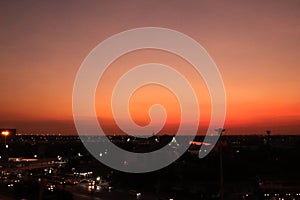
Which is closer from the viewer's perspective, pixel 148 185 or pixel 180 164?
pixel 148 185

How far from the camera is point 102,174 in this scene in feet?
201

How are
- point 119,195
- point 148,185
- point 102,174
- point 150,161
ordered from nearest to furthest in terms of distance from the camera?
point 119,195, point 148,185, point 102,174, point 150,161

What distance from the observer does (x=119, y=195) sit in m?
41.3

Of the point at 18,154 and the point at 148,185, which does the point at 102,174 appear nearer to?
the point at 148,185

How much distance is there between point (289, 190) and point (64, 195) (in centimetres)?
1871

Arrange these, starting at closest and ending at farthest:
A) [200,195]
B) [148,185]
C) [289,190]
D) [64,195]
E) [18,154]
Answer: [64,195] → [289,190] → [200,195] → [148,185] → [18,154]

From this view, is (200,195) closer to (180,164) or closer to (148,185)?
(148,185)

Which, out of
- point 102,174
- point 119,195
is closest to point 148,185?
point 119,195

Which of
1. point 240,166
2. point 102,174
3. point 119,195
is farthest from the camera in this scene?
point 102,174

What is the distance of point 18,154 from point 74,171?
27.8m

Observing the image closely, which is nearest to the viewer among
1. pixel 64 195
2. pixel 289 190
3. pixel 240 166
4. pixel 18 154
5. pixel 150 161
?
pixel 64 195

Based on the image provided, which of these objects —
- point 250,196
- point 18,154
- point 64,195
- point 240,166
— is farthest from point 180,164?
point 18,154

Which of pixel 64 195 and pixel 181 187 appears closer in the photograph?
pixel 64 195

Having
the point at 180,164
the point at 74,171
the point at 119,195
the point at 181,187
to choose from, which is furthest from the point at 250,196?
the point at 74,171
